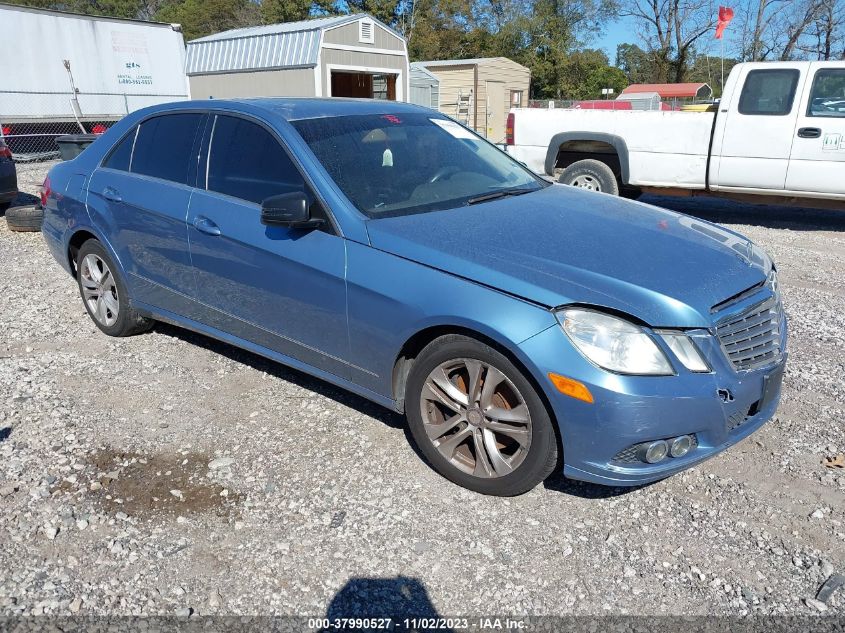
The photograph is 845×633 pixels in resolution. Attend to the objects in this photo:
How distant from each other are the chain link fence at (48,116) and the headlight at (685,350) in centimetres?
1774

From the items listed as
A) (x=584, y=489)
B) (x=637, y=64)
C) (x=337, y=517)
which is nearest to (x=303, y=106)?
(x=337, y=517)

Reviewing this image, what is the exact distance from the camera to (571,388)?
2785 mm

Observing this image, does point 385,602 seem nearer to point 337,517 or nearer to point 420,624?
point 420,624

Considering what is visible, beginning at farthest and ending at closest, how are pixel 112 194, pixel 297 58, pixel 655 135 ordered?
pixel 297 58 → pixel 655 135 → pixel 112 194

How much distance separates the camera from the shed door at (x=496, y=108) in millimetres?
30391

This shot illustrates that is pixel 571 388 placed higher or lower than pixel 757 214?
higher

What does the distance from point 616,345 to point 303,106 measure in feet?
7.91

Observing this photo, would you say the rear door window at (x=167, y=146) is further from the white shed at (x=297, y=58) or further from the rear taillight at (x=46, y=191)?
the white shed at (x=297, y=58)

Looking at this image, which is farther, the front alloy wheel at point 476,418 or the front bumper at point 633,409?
the front alloy wheel at point 476,418

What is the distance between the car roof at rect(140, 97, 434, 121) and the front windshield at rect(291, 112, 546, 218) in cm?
8

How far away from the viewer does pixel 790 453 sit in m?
3.61

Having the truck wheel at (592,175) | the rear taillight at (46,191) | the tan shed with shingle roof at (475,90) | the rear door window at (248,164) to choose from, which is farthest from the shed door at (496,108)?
the rear door window at (248,164)

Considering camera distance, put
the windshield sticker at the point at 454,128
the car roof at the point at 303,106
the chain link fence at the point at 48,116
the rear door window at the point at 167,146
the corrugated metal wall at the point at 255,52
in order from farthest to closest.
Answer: the corrugated metal wall at the point at 255,52
the chain link fence at the point at 48,116
the windshield sticker at the point at 454,128
the rear door window at the point at 167,146
the car roof at the point at 303,106

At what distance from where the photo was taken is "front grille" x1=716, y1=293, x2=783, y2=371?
296 centimetres
